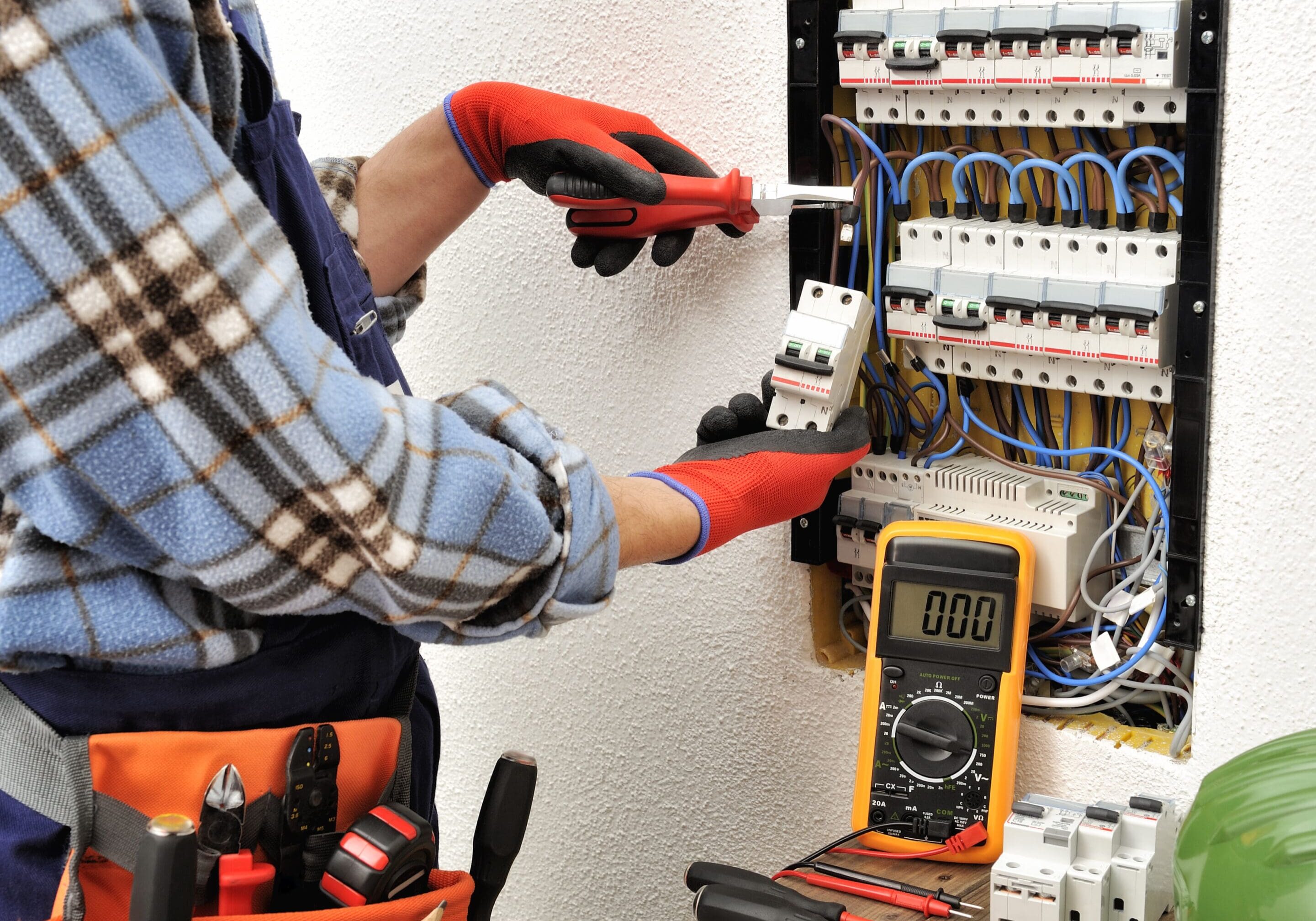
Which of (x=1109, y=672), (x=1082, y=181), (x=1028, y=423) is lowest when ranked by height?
(x=1109, y=672)

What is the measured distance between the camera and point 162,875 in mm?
741

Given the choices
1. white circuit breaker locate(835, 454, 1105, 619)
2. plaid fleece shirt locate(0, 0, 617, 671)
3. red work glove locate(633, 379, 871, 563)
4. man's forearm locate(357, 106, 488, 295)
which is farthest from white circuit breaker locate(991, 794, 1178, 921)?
man's forearm locate(357, 106, 488, 295)

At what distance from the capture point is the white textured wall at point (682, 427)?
1.02 metres

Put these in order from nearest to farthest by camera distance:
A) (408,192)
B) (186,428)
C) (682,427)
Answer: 1. (186,428)
2. (408,192)
3. (682,427)

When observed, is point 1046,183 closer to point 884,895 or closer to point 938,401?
point 938,401

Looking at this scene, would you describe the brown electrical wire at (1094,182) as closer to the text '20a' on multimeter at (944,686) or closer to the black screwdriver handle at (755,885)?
the text '20a' on multimeter at (944,686)

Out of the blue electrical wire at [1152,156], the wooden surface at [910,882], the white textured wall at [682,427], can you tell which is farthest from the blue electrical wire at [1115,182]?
the wooden surface at [910,882]

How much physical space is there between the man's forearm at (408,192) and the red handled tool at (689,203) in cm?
14

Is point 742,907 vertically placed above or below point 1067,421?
below

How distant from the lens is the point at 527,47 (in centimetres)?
142

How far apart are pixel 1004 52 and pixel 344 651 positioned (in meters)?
0.73

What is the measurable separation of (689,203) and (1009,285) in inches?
12.0

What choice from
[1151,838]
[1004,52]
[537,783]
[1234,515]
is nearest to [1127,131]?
[1004,52]

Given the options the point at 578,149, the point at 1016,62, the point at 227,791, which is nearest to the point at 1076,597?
the point at 1016,62
